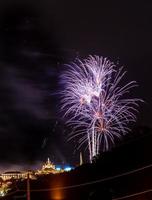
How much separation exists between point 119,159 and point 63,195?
1158 cm

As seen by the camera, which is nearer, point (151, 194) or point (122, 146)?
point (151, 194)

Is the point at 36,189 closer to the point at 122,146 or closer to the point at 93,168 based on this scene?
the point at 93,168

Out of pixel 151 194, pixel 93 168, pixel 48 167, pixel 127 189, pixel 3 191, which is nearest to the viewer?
pixel 151 194

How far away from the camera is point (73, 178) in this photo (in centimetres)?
6325

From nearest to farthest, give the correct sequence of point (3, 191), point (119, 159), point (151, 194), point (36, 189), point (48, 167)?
point (151, 194), point (119, 159), point (36, 189), point (3, 191), point (48, 167)

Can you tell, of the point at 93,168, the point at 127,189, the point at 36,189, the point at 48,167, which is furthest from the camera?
the point at 48,167

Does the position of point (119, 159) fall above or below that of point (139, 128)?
below

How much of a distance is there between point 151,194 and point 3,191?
42.9 meters

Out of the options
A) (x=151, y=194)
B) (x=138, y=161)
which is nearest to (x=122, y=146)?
(x=138, y=161)

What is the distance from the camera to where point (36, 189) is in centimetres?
7075

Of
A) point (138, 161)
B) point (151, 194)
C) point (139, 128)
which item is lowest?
point (151, 194)

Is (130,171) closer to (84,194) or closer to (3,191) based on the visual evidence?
(84,194)

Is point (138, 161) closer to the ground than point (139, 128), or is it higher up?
closer to the ground

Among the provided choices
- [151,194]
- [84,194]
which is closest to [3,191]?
[84,194]
